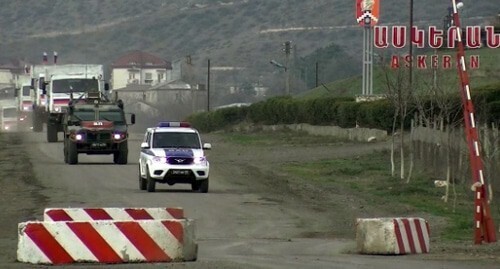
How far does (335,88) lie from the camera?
102m

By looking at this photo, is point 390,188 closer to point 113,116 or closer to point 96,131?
point 96,131

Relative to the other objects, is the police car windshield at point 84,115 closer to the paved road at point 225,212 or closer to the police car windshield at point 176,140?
the paved road at point 225,212

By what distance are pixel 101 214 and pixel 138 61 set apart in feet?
434

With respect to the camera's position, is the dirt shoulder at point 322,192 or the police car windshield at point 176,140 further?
the police car windshield at point 176,140

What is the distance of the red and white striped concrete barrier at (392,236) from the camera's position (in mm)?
23125

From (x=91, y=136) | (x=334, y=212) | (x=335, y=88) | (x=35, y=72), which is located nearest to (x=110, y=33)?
(x=335, y=88)

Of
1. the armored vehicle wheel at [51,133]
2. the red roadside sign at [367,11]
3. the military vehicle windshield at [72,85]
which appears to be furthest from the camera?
the red roadside sign at [367,11]

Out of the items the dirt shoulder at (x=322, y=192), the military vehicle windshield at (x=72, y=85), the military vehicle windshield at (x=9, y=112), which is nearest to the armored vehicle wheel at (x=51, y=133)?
the military vehicle windshield at (x=72, y=85)

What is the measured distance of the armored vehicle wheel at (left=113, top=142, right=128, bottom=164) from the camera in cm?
4900

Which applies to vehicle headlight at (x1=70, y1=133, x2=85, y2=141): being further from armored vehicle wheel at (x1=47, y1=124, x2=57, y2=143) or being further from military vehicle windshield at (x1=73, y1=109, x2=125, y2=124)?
armored vehicle wheel at (x1=47, y1=124, x2=57, y2=143)

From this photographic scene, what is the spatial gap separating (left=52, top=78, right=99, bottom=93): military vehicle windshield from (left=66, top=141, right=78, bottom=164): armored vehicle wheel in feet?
51.0

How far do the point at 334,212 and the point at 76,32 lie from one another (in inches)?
4905

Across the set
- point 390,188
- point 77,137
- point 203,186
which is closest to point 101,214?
point 203,186

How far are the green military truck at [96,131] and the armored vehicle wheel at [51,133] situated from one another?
13.9 metres
